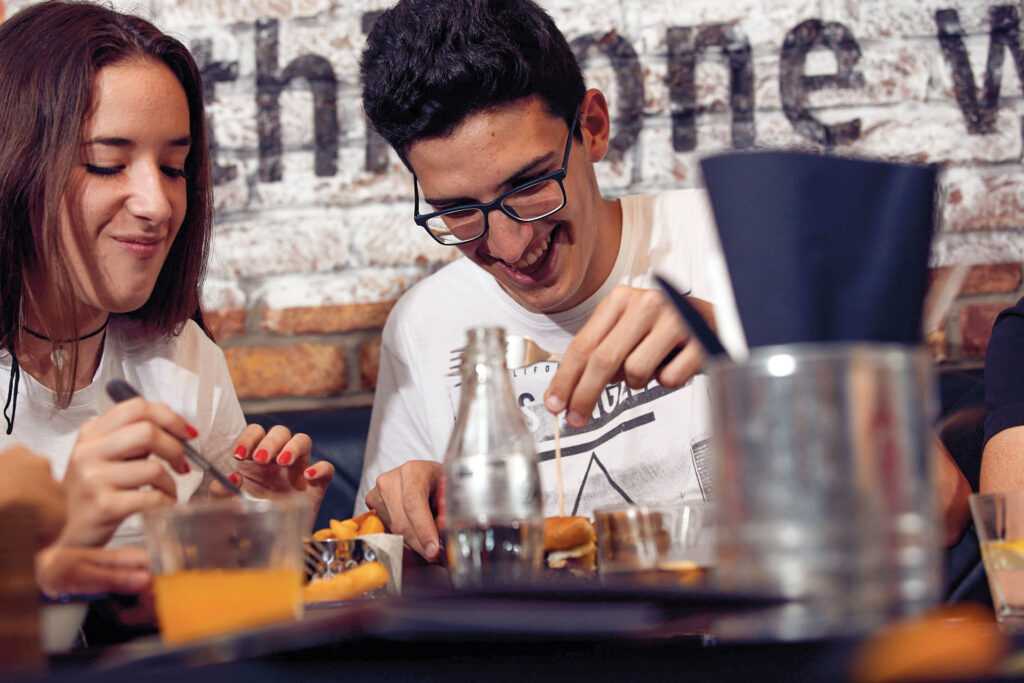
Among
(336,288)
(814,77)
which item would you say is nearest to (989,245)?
(814,77)

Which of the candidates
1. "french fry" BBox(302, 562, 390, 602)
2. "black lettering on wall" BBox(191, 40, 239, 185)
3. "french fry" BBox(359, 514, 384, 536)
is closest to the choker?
"black lettering on wall" BBox(191, 40, 239, 185)

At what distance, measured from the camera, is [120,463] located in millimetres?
747

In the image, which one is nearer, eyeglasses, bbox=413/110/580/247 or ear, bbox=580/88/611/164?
eyeglasses, bbox=413/110/580/247

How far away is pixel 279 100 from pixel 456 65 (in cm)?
48

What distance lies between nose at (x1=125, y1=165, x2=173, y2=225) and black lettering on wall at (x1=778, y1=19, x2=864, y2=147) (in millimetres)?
957

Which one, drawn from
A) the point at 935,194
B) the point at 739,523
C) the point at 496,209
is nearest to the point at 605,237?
the point at 496,209

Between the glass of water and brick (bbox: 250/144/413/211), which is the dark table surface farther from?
brick (bbox: 250/144/413/211)

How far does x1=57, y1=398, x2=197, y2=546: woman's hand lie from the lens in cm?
74

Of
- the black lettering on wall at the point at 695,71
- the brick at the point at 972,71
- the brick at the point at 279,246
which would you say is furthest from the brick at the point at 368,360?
the brick at the point at 972,71

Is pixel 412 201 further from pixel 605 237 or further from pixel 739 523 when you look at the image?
pixel 739 523

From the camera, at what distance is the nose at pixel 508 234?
1425 millimetres

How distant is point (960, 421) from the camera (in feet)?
5.01

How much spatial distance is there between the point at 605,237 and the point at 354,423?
464 millimetres

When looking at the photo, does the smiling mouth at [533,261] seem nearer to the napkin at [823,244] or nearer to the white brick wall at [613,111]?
the white brick wall at [613,111]
